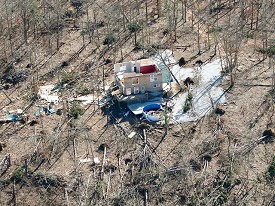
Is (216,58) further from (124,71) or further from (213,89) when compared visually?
(124,71)

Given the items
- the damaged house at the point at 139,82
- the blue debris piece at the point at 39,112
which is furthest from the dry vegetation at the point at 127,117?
the damaged house at the point at 139,82

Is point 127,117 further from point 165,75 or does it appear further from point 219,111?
point 219,111

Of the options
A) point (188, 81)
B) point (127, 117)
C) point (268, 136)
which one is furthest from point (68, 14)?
point (268, 136)

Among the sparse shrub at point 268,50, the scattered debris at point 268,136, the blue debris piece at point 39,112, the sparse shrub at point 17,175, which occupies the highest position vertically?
the sparse shrub at point 268,50

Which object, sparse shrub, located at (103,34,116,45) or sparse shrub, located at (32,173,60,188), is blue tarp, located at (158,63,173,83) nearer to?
sparse shrub, located at (103,34,116,45)

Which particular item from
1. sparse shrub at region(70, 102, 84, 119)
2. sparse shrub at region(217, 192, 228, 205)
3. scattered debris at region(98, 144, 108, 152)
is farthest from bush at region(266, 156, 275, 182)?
sparse shrub at region(70, 102, 84, 119)

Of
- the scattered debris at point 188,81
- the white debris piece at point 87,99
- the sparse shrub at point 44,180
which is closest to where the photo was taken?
the sparse shrub at point 44,180

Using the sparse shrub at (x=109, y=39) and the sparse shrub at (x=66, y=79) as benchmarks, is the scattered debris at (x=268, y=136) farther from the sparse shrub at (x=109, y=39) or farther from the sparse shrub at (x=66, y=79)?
the sparse shrub at (x=109, y=39)
